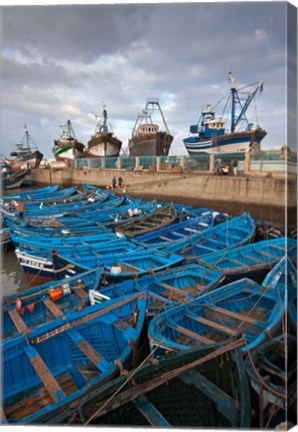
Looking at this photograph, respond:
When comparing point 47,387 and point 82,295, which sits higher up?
point 82,295

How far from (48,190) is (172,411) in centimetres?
1565

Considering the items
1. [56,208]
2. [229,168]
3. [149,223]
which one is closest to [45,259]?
[149,223]

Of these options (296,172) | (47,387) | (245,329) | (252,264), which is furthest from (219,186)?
(47,387)

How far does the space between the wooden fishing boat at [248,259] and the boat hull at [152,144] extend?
14.9m

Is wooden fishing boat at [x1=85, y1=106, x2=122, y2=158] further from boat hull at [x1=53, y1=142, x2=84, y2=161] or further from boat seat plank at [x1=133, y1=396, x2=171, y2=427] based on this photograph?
boat seat plank at [x1=133, y1=396, x2=171, y2=427]

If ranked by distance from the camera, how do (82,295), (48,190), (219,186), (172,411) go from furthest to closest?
(48,190) → (219,186) → (82,295) → (172,411)

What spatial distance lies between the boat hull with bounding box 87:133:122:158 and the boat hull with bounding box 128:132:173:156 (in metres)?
3.44

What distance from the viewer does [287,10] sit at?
7.22ft

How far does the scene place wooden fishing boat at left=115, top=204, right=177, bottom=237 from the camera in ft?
24.8

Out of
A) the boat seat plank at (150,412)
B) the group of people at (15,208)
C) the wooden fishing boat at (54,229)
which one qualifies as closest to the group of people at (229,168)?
the wooden fishing boat at (54,229)

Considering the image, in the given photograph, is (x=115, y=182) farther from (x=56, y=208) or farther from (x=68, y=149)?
(x=68, y=149)

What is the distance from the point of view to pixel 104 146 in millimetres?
24672

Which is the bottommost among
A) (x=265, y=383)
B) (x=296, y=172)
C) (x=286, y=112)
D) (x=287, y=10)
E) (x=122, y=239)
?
(x=265, y=383)

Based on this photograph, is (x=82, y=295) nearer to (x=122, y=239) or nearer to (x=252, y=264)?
(x=122, y=239)
